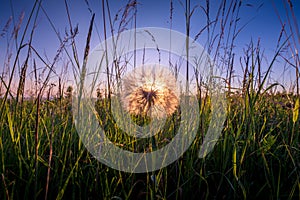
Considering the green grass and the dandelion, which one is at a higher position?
the dandelion

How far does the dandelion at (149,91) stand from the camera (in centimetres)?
223

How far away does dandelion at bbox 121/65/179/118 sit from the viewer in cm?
223

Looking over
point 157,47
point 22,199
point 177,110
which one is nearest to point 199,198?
point 22,199

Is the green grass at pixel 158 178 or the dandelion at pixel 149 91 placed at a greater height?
the dandelion at pixel 149 91

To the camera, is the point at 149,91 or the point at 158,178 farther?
the point at 149,91

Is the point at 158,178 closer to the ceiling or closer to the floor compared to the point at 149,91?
closer to the floor

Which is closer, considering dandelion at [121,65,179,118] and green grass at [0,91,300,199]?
green grass at [0,91,300,199]

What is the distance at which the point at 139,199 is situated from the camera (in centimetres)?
117

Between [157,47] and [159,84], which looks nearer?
[157,47]

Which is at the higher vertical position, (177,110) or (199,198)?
(177,110)

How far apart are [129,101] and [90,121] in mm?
671

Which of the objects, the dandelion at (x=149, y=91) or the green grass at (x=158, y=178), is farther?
the dandelion at (x=149, y=91)

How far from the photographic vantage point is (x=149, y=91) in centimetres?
231

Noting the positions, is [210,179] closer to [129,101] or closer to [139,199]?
[139,199]
